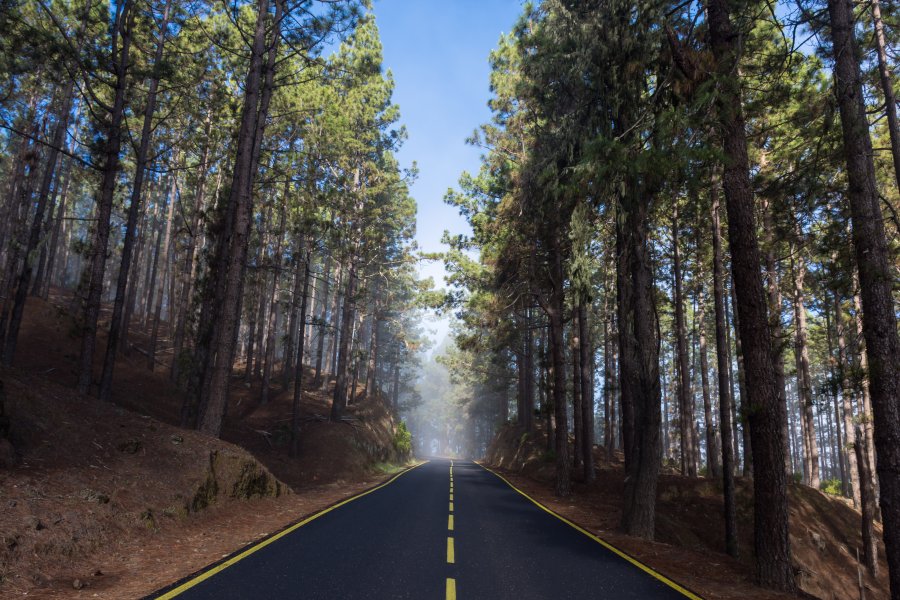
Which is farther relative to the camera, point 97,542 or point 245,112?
point 245,112

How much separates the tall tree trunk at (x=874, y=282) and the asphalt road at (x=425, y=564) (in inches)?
170

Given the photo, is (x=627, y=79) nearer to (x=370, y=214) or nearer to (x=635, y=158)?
(x=635, y=158)

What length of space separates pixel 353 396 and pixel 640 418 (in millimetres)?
27116

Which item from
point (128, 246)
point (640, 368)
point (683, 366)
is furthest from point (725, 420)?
point (128, 246)

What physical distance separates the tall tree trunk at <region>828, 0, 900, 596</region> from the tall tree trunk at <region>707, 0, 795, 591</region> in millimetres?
1631

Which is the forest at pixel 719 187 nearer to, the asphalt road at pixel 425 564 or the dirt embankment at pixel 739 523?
the dirt embankment at pixel 739 523

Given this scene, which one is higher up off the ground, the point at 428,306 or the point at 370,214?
the point at 370,214

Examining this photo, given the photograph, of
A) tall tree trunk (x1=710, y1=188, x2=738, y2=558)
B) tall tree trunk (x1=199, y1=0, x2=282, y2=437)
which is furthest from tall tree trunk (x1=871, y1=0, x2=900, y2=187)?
tall tree trunk (x1=199, y1=0, x2=282, y2=437)

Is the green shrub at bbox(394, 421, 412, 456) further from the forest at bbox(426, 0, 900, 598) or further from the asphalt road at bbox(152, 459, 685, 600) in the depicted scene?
the asphalt road at bbox(152, 459, 685, 600)

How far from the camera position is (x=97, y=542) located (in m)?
6.73

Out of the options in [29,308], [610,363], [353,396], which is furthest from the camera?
[353,396]


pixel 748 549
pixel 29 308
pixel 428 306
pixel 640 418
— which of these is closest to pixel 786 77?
pixel 640 418

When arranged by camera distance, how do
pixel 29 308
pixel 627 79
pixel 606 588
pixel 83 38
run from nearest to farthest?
1. pixel 606 588
2. pixel 627 79
3. pixel 83 38
4. pixel 29 308

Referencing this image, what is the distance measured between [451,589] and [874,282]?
8733mm
